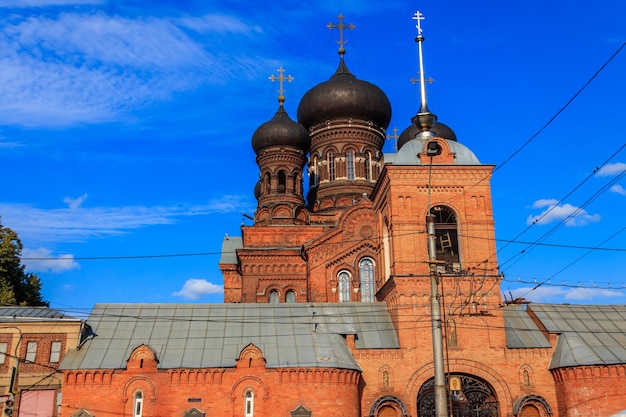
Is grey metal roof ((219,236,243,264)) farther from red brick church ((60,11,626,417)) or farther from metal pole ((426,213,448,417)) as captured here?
metal pole ((426,213,448,417))

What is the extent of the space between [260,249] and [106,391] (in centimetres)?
1340

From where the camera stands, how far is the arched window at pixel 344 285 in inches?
1320

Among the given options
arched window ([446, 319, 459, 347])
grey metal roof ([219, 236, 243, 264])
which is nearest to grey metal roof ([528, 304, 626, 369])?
arched window ([446, 319, 459, 347])

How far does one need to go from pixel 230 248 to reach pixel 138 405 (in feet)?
60.9

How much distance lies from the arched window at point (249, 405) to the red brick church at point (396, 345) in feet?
0.12

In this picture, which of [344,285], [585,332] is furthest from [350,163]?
[585,332]

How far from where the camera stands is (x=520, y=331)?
2664cm

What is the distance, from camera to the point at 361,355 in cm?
2522

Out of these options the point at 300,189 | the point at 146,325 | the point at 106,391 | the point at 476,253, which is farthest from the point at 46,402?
the point at 300,189

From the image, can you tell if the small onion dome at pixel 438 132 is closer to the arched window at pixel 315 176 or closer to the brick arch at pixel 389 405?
the arched window at pixel 315 176

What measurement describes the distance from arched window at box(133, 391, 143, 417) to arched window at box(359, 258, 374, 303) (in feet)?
42.6

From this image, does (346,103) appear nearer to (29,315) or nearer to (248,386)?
(248,386)

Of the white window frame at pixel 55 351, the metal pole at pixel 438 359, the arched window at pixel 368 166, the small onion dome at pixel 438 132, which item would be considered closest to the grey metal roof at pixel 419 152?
the metal pole at pixel 438 359

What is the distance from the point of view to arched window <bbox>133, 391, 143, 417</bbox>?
23500 millimetres
